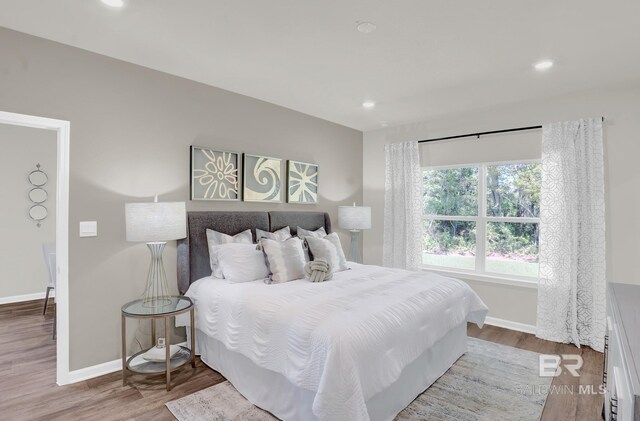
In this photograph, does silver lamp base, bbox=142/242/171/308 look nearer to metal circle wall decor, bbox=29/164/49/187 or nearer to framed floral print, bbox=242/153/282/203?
framed floral print, bbox=242/153/282/203

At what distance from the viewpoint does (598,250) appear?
11.4ft

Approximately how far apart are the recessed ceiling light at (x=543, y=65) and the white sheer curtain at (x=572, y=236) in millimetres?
1002

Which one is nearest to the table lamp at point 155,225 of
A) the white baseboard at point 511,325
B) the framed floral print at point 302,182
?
the framed floral print at point 302,182

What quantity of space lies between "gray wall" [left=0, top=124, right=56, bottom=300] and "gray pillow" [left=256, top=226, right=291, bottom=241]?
12.6ft

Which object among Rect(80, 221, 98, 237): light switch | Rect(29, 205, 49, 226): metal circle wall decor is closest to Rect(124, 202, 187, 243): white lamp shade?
Rect(80, 221, 98, 237): light switch

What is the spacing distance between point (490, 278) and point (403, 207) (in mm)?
1429

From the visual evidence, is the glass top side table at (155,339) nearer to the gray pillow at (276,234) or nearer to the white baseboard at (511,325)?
the gray pillow at (276,234)

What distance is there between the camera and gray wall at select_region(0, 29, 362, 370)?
259cm

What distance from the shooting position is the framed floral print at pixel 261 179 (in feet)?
12.6

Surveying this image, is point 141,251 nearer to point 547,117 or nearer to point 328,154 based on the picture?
point 328,154

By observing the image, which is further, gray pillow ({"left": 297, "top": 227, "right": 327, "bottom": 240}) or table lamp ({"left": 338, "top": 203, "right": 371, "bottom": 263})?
table lamp ({"left": 338, "top": 203, "right": 371, "bottom": 263})

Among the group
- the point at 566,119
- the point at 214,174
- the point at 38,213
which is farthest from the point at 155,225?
the point at 566,119

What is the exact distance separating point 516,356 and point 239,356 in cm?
261

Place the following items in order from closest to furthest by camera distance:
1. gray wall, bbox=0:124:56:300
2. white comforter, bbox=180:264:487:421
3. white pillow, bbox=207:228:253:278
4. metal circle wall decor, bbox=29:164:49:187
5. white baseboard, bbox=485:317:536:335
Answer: white comforter, bbox=180:264:487:421, white pillow, bbox=207:228:253:278, white baseboard, bbox=485:317:536:335, gray wall, bbox=0:124:56:300, metal circle wall decor, bbox=29:164:49:187
